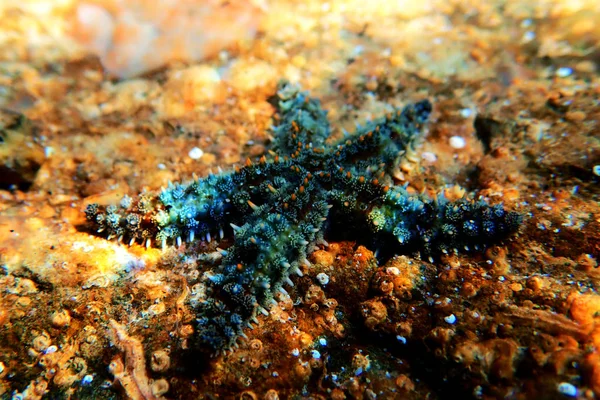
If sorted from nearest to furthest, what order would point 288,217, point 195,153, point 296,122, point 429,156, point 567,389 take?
point 567,389, point 288,217, point 296,122, point 429,156, point 195,153

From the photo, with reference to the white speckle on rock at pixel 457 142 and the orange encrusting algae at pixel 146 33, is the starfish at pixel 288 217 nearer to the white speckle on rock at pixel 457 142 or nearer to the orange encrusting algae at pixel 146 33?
the white speckle on rock at pixel 457 142

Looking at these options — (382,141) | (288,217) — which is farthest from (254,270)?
(382,141)

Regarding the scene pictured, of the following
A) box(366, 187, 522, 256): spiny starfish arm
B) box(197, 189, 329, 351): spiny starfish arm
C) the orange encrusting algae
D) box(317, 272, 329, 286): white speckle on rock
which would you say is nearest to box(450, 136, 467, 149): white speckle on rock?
box(366, 187, 522, 256): spiny starfish arm

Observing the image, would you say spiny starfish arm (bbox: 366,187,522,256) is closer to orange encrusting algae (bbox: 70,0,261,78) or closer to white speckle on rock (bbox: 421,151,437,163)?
white speckle on rock (bbox: 421,151,437,163)

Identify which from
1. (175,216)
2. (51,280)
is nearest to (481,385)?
(175,216)

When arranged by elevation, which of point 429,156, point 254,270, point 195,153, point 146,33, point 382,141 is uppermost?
point 146,33

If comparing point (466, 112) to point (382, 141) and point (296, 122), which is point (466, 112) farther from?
point (296, 122)

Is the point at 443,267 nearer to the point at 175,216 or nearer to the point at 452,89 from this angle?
the point at 175,216
